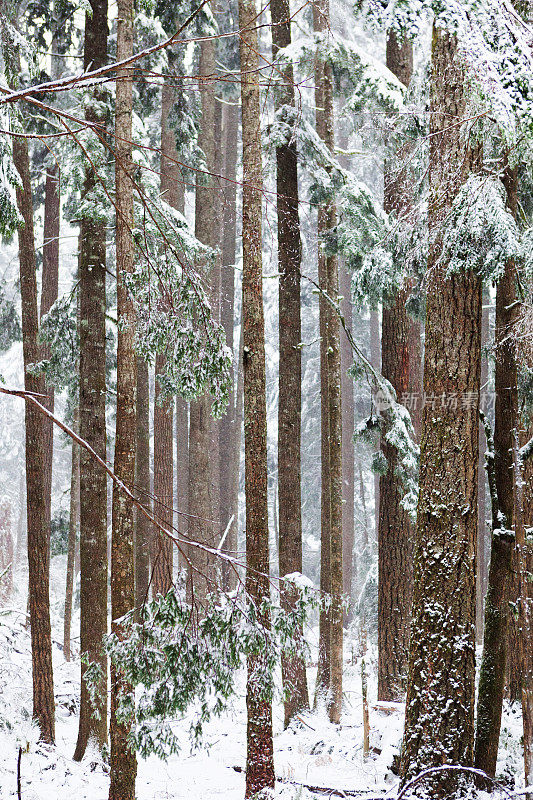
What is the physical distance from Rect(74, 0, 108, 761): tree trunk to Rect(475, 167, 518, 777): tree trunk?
4.67 metres

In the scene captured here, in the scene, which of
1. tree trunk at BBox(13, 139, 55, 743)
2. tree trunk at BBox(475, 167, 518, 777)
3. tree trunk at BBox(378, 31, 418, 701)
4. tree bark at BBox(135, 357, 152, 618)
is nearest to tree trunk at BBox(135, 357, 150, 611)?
tree bark at BBox(135, 357, 152, 618)

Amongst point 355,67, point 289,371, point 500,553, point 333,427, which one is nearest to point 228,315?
point 289,371

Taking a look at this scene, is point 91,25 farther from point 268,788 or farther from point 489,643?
point 268,788

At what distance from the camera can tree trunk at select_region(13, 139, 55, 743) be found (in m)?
9.16

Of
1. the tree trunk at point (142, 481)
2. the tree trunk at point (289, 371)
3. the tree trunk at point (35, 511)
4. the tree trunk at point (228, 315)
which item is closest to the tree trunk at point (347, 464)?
the tree trunk at point (228, 315)

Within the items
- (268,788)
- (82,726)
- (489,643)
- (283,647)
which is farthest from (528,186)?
(82,726)

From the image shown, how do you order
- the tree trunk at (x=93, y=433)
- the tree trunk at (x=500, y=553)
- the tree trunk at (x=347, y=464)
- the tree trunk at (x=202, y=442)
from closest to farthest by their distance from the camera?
1. the tree trunk at (x=500, y=553)
2. the tree trunk at (x=93, y=433)
3. the tree trunk at (x=202, y=442)
4. the tree trunk at (x=347, y=464)

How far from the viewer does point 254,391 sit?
7.13 m

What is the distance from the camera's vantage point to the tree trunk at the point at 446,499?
5086mm

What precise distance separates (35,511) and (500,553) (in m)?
6.29

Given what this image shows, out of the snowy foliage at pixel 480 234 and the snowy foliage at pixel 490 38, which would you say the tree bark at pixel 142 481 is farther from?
the snowy foliage at pixel 490 38

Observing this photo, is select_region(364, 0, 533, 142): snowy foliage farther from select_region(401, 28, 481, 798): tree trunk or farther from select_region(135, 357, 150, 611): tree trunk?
select_region(135, 357, 150, 611): tree trunk

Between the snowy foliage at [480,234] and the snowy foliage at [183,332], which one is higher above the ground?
the snowy foliage at [480,234]

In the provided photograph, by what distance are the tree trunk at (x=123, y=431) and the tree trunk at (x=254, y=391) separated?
1.20 m
